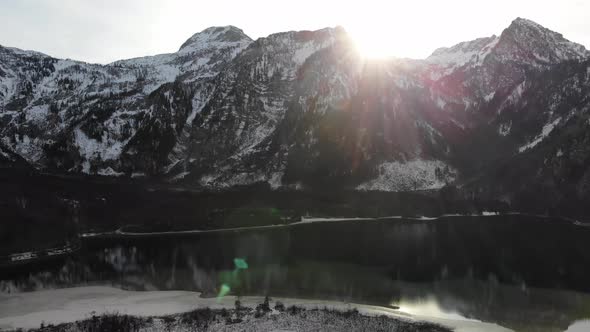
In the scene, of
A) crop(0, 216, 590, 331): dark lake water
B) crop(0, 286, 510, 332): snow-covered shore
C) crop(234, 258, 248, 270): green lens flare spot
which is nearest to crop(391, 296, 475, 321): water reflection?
crop(0, 216, 590, 331): dark lake water

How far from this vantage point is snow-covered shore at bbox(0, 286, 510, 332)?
6969cm

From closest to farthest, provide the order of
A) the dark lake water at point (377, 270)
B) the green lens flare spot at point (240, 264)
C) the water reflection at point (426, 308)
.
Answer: the water reflection at point (426, 308), the dark lake water at point (377, 270), the green lens flare spot at point (240, 264)

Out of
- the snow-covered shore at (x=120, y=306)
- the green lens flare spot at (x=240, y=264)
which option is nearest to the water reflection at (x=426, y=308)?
the snow-covered shore at (x=120, y=306)

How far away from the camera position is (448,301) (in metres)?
81.3

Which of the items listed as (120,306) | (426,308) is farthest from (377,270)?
(120,306)

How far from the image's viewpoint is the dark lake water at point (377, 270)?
263 ft

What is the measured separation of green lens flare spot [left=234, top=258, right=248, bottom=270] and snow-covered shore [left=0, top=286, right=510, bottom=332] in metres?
24.7

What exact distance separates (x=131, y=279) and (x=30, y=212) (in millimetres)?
95390

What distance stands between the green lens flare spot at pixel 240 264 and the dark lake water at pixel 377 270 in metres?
0.33

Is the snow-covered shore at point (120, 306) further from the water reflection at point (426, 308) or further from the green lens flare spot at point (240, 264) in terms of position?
the green lens flare spot at point (240, 264)

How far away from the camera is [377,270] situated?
107 metres

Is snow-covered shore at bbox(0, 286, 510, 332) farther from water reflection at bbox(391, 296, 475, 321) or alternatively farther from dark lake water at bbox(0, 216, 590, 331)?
dark lake water at bbox(0, 216, 590, 331)

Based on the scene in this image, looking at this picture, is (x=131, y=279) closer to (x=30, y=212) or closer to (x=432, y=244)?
(x=432, y=244)

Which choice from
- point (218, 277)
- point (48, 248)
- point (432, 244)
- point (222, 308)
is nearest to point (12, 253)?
point (48, 248)
